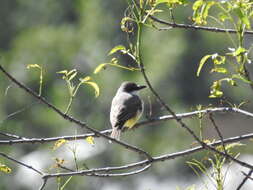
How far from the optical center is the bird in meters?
6.26

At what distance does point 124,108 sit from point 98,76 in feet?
56.5

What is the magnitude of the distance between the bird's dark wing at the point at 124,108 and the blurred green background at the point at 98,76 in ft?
36.4

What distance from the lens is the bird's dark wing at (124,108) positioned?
6.38m

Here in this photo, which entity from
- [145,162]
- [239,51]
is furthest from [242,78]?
[145,162]

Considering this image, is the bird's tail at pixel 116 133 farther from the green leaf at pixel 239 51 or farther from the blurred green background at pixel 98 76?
the blurred green background at pixel 98 76

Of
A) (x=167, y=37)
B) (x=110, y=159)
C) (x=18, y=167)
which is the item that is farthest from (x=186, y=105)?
(x=18, y=167)

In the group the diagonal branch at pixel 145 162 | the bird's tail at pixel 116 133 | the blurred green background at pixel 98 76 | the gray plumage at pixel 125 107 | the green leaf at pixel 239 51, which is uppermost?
the green leaf at pixel 239 51

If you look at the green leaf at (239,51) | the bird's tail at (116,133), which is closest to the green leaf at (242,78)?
the green leaf at (239,51)

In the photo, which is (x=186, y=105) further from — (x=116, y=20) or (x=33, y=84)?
(x=33, y=84)

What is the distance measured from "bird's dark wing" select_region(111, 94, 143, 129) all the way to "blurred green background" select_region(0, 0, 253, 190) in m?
11.1

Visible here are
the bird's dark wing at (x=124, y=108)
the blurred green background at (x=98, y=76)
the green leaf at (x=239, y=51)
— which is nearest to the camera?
the green leaf at (x=239, y=51)

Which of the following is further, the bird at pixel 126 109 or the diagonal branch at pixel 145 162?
the bird at pixel 126 109

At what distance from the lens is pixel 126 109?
21.9ft

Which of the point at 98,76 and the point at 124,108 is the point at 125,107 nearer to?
the point at 124,108
